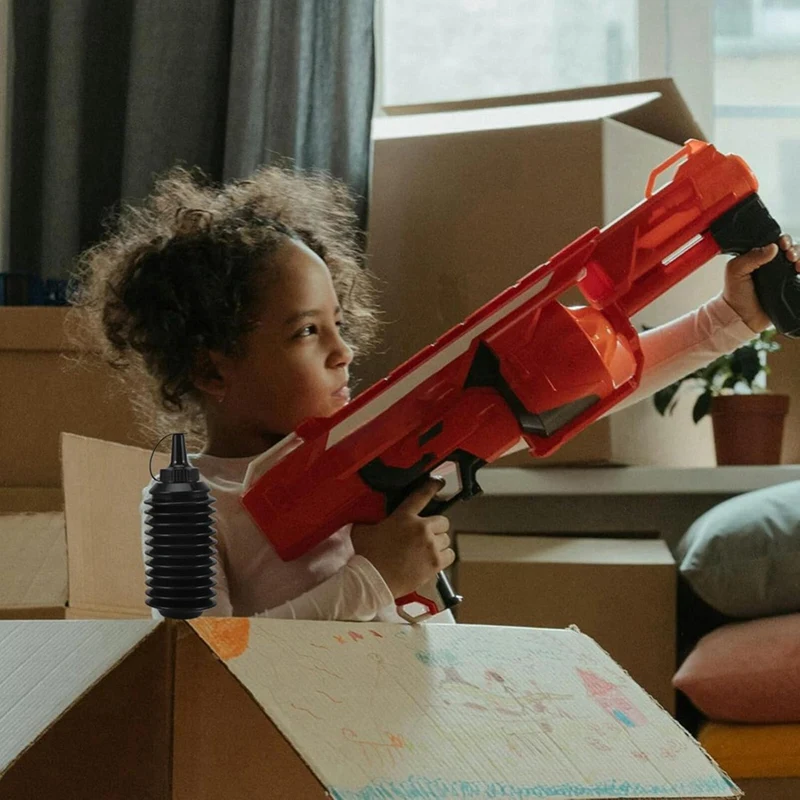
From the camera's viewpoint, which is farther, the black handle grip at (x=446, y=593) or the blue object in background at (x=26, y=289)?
the blue object in background at (x=26, y=289)

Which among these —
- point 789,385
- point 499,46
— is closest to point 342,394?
point 789,385

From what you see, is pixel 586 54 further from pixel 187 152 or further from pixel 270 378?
pixel 270 378

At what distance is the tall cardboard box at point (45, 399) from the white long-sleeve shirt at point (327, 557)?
0.46m

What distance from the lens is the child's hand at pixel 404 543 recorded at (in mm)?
954

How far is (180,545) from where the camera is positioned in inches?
27.7

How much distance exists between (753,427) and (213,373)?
822 millimetres

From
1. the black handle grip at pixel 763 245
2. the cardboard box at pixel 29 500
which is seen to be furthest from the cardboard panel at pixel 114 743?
the cardboard box at pixel 29 500

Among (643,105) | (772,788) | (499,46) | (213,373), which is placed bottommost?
(772,788)

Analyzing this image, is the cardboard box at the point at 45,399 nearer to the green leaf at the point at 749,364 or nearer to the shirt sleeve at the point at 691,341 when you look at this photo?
the shirt sleeve at the point at 691,341

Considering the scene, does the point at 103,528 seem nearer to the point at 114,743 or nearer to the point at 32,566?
the point at 32,566

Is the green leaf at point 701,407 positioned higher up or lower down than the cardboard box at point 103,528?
higher up

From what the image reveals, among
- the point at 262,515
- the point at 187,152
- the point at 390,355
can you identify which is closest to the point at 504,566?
the point at 390,355

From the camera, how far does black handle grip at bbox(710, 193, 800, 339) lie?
2.98 feet

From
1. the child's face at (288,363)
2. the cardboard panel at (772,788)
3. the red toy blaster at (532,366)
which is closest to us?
the red toy blaster at (532,366)
